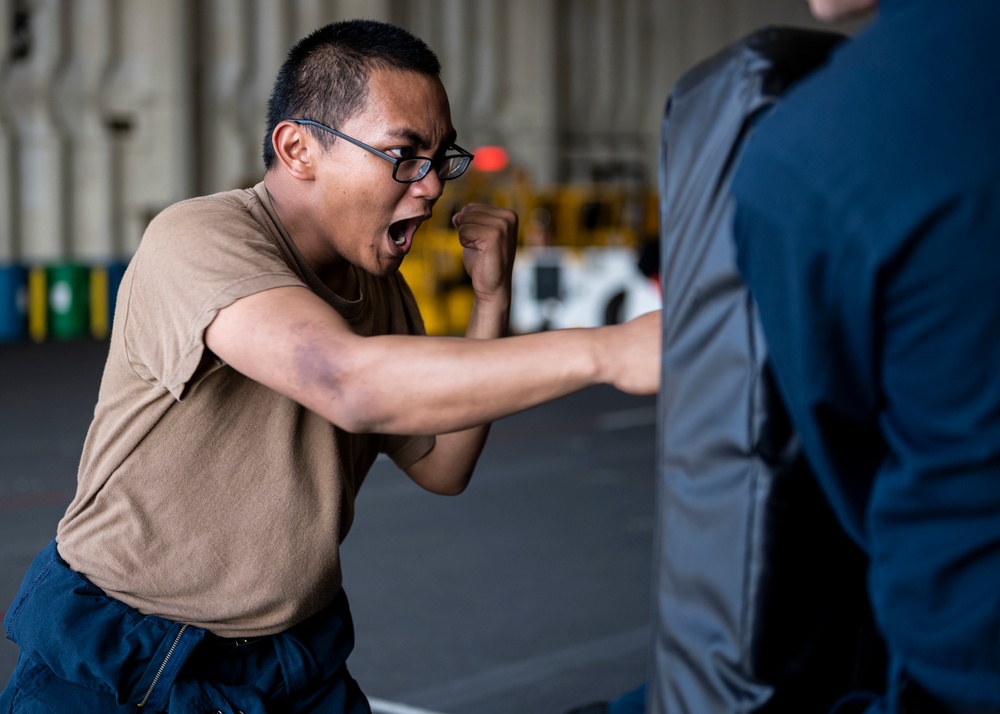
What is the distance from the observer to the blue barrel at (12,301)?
15172mm

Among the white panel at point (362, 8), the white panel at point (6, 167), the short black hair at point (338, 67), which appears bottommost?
the white panel at point (6, 167)

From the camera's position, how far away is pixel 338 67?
1.91 meters

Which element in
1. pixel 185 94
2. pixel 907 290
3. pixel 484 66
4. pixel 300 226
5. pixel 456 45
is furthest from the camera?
pixel 484 66

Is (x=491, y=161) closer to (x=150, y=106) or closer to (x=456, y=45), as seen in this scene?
(x=456, y=45)

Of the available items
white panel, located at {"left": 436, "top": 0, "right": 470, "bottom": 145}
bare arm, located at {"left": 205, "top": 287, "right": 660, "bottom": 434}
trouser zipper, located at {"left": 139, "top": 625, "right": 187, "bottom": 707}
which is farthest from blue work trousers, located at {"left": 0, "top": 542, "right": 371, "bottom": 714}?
white panel, located at {"left": 436, "top": 0, "right": 470, "bottom": 145}

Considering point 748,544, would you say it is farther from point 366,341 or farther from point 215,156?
point 215,156

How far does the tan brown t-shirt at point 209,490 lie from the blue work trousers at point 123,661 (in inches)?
1.4

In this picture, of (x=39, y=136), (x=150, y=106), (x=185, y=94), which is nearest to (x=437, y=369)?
(x=39, y=136)

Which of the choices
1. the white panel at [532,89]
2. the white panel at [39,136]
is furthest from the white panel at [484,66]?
the white panel at [39,136]

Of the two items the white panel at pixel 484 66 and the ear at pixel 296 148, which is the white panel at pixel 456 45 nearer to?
the white panel at pixel 484 66

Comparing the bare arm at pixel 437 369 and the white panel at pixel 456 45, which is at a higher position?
the white panel at pixel 456 45

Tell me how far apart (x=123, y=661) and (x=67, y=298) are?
14.8 meters

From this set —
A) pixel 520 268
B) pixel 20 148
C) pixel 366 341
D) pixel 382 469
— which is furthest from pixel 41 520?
pixel 20 148

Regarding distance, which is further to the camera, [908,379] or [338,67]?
[338,67]
